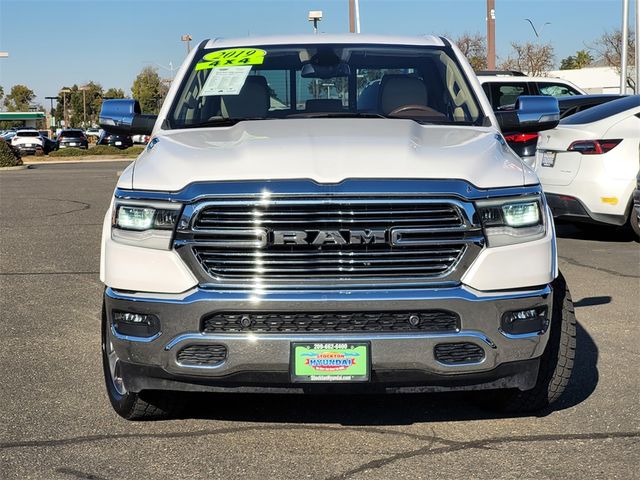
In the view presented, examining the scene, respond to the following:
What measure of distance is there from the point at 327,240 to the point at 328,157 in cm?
41

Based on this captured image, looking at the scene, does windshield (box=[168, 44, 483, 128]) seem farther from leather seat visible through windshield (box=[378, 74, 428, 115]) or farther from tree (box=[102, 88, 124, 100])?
tree (box=[102, 88, 124, 100])

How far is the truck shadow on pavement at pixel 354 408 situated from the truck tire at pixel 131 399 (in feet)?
0.51

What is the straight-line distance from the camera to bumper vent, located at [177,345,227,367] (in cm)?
434

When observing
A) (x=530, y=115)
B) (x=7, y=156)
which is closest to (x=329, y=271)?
(x=530, y=115)

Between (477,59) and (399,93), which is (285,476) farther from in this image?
(477,59)

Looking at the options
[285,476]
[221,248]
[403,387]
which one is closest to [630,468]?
[403,387]

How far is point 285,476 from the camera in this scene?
14.0 ft

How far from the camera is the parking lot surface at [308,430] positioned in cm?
436

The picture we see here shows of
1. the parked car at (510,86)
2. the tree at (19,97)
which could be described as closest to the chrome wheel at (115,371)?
the parked car at (510,86)

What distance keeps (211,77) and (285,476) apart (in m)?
2.79

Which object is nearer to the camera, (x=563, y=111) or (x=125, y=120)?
(x=125, y=120)

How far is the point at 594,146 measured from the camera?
36.3ft

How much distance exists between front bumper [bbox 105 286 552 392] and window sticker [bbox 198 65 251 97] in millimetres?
1970

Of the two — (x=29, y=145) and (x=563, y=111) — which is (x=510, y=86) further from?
(x=29, y=145)
